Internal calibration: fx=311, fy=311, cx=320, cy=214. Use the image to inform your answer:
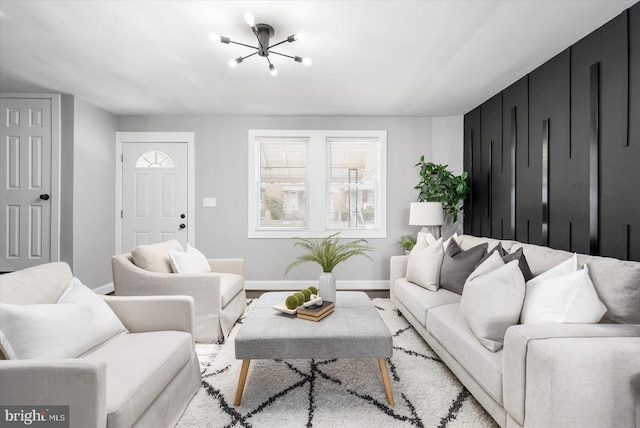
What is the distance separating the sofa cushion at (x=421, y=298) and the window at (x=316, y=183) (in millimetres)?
1547

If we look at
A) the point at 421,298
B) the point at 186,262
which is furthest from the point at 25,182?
the point at 421,298

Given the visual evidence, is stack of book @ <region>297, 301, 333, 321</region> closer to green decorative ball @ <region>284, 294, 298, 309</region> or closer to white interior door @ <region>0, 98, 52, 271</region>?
green decorative ball @ <region>284, 294, 298, 309</region>

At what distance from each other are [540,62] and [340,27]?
1.86m

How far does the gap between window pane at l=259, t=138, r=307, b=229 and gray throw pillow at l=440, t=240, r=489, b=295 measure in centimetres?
222

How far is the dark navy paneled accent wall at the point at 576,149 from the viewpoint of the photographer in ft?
6.61

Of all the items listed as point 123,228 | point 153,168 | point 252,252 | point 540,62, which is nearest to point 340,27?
point 540,62

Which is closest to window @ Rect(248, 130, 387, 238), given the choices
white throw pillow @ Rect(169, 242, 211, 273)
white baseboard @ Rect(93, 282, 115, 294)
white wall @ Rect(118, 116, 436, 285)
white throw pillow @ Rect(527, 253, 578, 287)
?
white wall @ Rect(118, 116, 436, 285)

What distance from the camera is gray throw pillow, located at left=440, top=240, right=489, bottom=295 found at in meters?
2.47

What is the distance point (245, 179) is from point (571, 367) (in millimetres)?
3904

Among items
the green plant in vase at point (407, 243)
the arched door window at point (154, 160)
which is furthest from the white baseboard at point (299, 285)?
the arched door window at point (154, 160)

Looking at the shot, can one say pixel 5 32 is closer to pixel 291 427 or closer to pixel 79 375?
pixel 79 375

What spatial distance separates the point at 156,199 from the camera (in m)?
4.34

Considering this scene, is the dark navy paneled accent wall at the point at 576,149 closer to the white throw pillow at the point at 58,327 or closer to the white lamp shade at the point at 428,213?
the white lamp shade at the point at 428,213

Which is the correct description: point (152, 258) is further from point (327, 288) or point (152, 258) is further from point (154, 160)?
point (154, 160)
